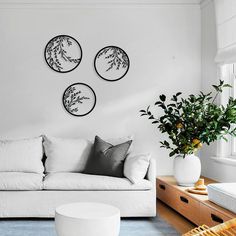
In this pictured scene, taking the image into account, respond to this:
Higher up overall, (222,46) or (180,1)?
(180,1)

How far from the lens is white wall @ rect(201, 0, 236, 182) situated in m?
4.74

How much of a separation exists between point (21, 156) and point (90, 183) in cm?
93

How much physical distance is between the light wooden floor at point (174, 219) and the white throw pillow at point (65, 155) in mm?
1053

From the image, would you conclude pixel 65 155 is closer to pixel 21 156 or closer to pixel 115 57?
pixel 21 156

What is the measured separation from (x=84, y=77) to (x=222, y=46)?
6.03 ft

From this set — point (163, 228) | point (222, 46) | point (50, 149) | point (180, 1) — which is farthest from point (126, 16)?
point (163, 228)

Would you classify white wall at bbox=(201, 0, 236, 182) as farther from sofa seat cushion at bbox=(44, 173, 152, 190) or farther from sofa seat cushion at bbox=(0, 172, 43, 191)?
sofa seat cushion at bbox=(0, 172, 43, 191)

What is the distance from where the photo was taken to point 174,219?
3959 millimetres

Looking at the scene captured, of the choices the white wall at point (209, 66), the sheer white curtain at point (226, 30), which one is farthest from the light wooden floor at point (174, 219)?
the sheer white curtain at point (226, 30)

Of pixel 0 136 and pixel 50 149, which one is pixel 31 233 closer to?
pixel 50 149

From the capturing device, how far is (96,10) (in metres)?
5.14

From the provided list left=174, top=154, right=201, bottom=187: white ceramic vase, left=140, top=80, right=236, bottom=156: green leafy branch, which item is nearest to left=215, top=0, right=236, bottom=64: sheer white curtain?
left=140, top=80, right=236, bottom=156: green leafy branch

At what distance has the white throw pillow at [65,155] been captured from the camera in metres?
4.43

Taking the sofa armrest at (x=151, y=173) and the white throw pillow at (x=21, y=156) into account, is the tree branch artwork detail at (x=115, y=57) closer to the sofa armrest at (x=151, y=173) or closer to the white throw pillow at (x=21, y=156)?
the white throw pillow at (x=21, y=156)
